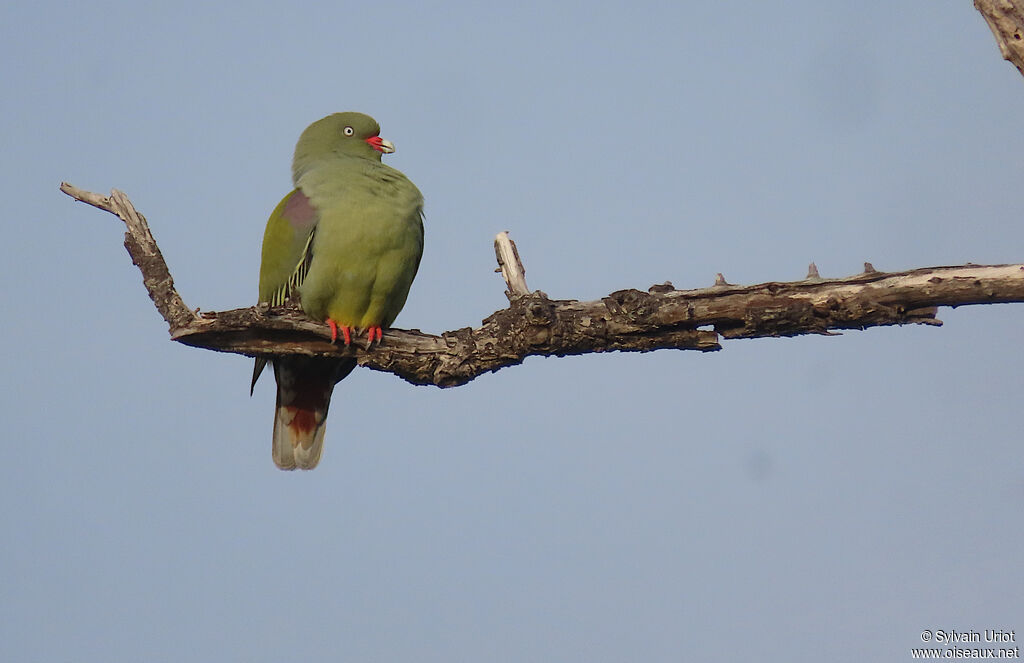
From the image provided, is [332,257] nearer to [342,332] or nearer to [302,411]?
[342,332]

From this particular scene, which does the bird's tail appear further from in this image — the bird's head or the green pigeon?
the bird's head

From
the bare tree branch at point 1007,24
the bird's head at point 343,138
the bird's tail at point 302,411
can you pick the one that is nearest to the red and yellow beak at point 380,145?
the bird's head at point 343,138

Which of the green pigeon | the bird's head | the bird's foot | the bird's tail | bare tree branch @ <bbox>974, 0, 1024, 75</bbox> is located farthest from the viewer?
the bird's head

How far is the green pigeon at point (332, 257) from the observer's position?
5656 millimetres

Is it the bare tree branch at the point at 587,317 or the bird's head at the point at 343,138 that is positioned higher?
the bird's head at the point at 343,138

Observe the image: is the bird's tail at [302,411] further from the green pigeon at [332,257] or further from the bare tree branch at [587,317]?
the bare tree branch at [587,317]

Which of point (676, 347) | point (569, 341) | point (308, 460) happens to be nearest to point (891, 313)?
point (676, 347)

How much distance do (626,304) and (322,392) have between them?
7.81ft

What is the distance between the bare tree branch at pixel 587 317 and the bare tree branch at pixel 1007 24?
3.08 ft

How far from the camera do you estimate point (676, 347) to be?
4719 millimetres

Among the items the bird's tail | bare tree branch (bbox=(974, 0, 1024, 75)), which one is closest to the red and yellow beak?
the bird's tail

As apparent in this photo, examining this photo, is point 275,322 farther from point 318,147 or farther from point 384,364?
point 318,147

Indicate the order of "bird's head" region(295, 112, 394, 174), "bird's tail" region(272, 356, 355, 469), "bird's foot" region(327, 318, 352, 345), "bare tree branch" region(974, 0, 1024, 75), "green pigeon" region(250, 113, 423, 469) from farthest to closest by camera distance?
"bird's head" region(295, 112, 394, 174)
"bird's tail" region(272, 356, 355, 469)
"green pigeon" region(250, 113, 423, 469)
"bird's foot" region(327, 318, 352, 345)
"bare tree branch" region(974, 0, 1024, 75)

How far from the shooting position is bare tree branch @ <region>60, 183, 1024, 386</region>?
169 inches
